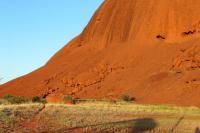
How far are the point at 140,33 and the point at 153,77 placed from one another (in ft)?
38.1

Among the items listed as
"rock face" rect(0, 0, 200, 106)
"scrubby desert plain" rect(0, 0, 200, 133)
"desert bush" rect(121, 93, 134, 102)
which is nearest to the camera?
"desert bush" rect(121, 93, 134, 102)

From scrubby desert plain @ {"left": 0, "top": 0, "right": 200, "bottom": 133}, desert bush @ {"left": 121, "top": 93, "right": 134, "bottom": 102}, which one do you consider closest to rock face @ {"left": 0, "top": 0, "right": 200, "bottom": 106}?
scrubby desert plain @ {"left": 0, "top": 0, "right": 200, "bottom": 133}

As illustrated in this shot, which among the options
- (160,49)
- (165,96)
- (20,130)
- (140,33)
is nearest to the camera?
(20,130)

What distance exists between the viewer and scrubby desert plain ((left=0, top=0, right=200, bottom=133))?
43.3 meters

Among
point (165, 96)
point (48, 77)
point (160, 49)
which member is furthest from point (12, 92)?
point (165, 96)

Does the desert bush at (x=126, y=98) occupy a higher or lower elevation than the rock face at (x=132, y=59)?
lower

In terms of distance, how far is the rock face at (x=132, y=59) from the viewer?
45.4m

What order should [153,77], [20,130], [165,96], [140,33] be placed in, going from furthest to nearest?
[140,33], [153,77], [165,96], [20,130]

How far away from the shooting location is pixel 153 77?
4741 cm

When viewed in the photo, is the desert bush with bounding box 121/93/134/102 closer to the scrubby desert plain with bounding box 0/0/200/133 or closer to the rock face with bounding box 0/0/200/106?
the scrubby desert plain with bounding box 0/0/200/133

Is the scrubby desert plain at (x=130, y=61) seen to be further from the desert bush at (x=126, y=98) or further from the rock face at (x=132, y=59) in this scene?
the desert bush at (x=126, y=98)

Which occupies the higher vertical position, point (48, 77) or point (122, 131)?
point (48, 77)

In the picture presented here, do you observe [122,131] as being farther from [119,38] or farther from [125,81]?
[119,38]

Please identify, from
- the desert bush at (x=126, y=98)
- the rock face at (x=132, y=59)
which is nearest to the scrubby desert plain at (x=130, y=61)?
the rock face at (x=132, y=59)
